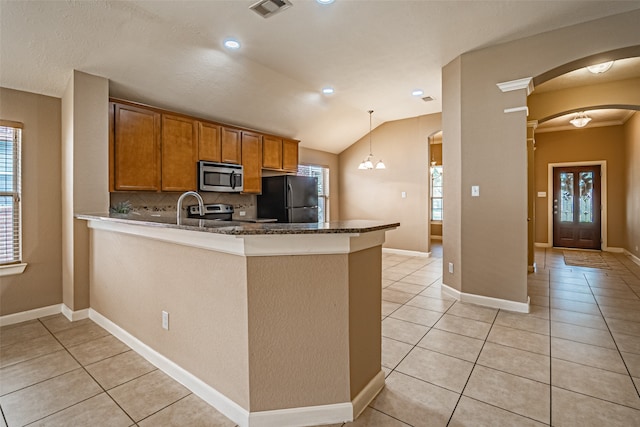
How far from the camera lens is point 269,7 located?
2.57 m

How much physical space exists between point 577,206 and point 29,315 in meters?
9.55

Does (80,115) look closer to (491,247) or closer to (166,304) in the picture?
(166,304)

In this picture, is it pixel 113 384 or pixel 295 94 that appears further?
pixel 295 94

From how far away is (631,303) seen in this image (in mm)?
3436

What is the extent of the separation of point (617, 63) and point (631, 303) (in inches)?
106

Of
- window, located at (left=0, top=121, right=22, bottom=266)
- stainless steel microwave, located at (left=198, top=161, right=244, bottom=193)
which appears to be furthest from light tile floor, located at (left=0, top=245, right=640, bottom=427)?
stainless steel microwave, located at (left=198, top=161, right=244, bottom=193)

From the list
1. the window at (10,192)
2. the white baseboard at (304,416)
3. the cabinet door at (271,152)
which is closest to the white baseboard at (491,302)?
the white baseboard at (304,416)

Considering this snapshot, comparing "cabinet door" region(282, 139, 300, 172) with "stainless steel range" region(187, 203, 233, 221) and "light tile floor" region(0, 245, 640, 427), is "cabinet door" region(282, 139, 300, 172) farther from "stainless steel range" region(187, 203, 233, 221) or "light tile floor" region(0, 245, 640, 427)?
"light tile floor" region(0, 245, 640, 427)

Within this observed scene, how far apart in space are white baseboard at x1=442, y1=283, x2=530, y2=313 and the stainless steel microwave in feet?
10.6

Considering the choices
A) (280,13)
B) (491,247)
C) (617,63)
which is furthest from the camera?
(617,63)

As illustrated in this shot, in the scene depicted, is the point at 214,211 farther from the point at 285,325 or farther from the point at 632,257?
the point at 632,257

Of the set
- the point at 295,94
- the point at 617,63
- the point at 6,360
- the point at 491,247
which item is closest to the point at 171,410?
the point at 6,360

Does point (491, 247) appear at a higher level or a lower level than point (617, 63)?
lower

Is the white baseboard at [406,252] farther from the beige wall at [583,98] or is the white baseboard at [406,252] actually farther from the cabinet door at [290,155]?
the beige wall at [583,98]
